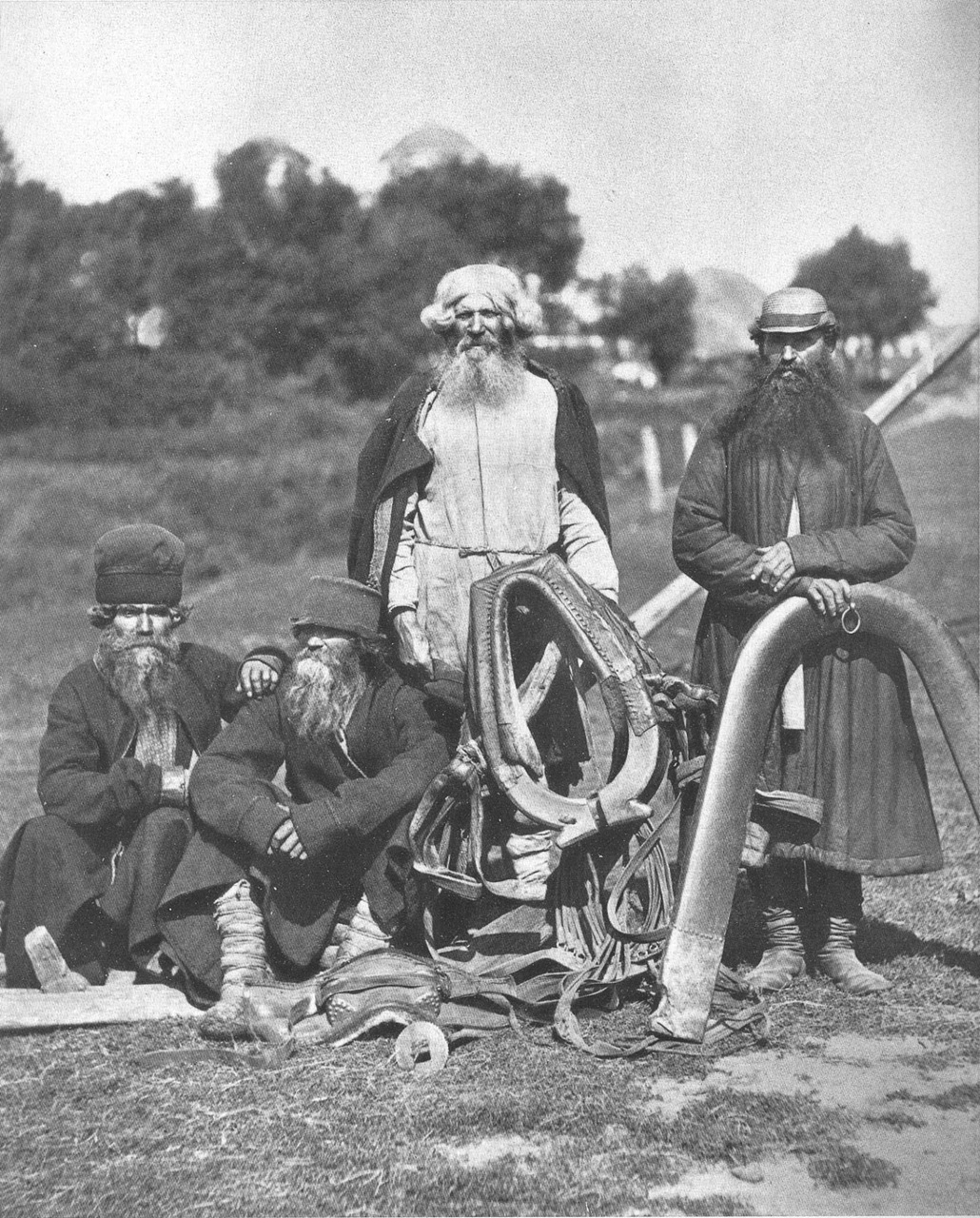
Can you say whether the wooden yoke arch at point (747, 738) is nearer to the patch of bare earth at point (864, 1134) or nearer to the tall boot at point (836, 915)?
the patch of bare earth at point (864, 1134)

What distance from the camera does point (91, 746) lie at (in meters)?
4.62

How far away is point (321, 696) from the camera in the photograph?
14.4 feet

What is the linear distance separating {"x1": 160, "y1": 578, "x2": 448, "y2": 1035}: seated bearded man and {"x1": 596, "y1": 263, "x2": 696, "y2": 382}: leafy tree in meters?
37.3

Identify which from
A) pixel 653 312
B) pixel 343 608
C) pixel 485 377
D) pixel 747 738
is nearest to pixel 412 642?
pixel 343 608

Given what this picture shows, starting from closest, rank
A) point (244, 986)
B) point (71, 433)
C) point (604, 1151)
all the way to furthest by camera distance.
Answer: point (604, 1151)
point (244, 986)
point (71, 433)

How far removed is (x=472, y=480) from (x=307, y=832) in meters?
1.25

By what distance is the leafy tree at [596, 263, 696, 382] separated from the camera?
41156 millimetres

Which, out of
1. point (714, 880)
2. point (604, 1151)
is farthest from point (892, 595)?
point (604, 1151)

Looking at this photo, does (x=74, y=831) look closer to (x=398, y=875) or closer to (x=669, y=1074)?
(x=398, y=875)

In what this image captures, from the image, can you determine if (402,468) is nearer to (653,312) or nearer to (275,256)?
(275,256)

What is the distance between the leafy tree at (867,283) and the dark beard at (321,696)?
101 ft

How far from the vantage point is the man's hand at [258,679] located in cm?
457

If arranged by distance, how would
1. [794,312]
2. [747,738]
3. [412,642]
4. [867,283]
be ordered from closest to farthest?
[747,738] → [794,312] → [412,642] → [867,283]

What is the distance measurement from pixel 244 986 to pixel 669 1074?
1342mm
